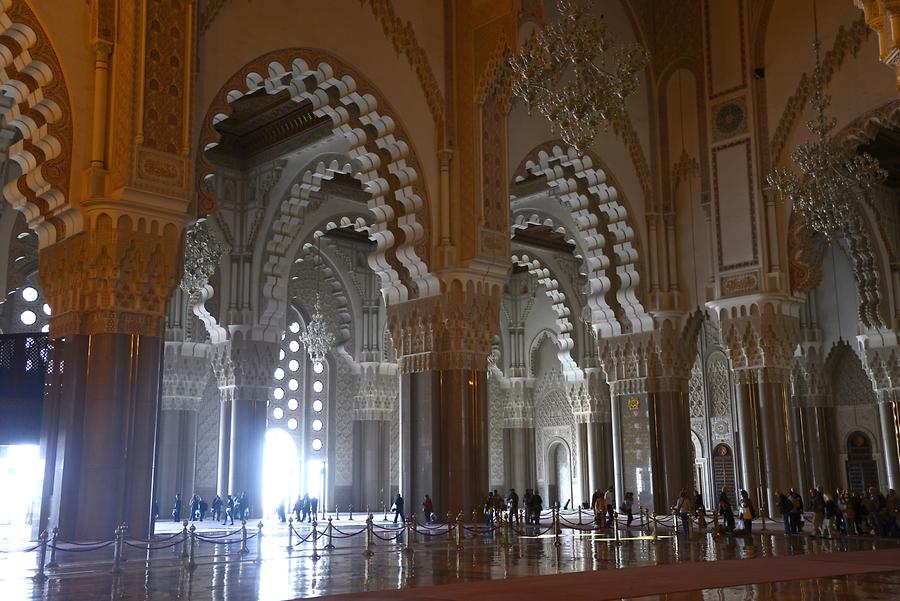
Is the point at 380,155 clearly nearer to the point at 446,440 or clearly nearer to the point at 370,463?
the point at 446,440

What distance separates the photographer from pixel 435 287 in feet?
41.7

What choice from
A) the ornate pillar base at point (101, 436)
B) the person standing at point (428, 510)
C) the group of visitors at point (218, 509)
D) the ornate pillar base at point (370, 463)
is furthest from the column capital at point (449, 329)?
the ornate pillar base at point (370, 463)

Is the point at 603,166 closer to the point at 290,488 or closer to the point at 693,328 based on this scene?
the point at 693,328

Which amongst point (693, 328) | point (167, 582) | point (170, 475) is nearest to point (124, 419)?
Answer: point (167, 582)

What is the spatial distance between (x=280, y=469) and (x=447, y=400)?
9172 mm

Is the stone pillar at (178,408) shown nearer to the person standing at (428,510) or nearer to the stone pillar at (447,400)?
the stone pillar at (447,400)

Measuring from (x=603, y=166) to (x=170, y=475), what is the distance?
9.66 m

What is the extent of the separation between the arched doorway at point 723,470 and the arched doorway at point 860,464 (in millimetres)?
2454

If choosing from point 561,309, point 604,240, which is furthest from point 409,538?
point 561,309

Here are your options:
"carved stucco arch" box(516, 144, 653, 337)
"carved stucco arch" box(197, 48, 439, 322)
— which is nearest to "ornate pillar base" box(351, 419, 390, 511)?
"carved stucco arch" box(516, 144, 653, 337)

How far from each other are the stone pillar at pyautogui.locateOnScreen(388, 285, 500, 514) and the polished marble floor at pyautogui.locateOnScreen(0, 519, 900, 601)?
117cm

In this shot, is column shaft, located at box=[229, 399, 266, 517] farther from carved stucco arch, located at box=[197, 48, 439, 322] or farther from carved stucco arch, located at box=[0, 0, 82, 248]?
carved stucco arch, located at box=[0, 0, 82, 248]

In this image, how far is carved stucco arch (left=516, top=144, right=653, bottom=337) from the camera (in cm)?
1561

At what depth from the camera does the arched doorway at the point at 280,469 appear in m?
20.5
